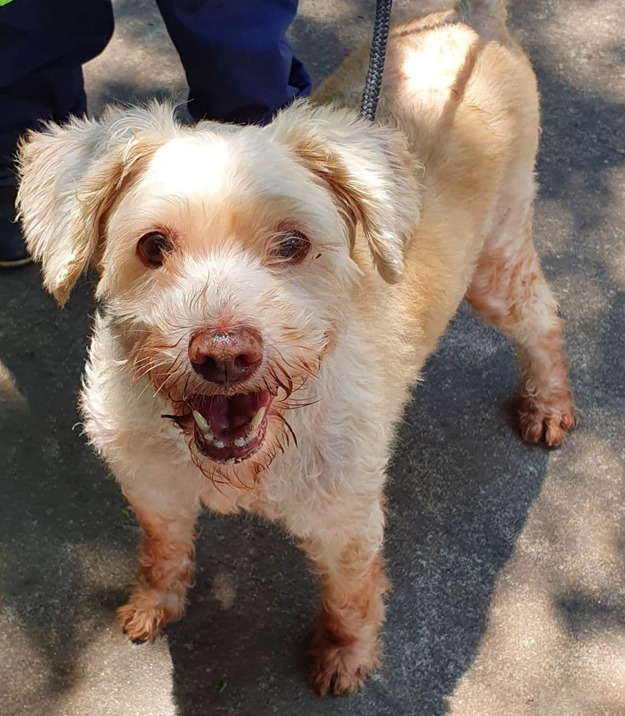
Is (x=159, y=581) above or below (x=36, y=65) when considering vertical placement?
below

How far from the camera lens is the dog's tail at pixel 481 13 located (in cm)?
298

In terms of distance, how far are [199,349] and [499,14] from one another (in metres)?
1.94

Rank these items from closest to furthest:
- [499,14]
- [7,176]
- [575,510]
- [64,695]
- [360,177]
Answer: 1. [360,177]
2. [64,695]
3. [499,14]
4. [575,510]
5. [7,176]

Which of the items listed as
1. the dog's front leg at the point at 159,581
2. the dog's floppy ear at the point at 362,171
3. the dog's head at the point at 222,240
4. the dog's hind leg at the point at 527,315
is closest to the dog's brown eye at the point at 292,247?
the dog's head at the point at 222,240

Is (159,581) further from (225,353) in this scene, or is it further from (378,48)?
(378,48)

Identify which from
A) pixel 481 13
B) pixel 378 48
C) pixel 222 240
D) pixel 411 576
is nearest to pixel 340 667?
pixel 411 576

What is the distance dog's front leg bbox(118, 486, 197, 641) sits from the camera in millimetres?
2846

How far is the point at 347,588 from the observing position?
8.79 feet

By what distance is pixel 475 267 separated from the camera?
308 centimetres

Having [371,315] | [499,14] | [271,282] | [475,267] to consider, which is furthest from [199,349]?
[499,14]

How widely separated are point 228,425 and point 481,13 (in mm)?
1832

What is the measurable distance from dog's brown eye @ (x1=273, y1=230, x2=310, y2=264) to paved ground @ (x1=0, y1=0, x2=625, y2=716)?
1482mm

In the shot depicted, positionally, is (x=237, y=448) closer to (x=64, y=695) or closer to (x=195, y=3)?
(x=64, y=695)

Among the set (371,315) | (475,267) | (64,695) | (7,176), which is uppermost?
(371,315)
